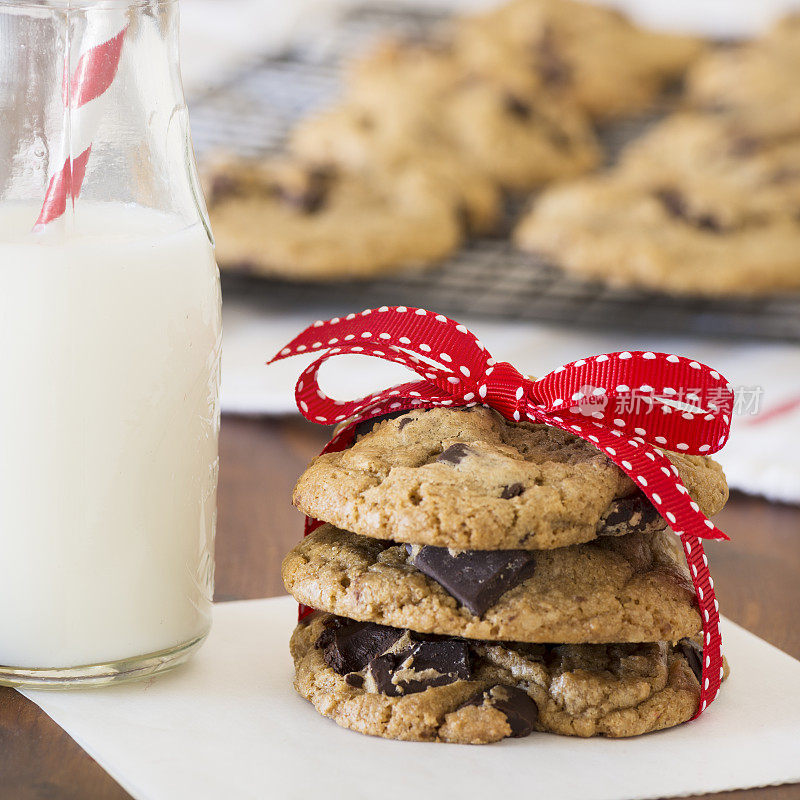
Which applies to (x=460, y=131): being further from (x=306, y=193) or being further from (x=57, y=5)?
(x=57, y=5)

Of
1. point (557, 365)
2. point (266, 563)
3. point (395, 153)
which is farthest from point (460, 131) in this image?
point (266, 563)

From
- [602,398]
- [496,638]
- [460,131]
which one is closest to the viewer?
[496,638]

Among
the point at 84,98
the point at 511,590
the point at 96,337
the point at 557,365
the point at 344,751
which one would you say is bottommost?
the point at 557,365

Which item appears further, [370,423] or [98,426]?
[370,423]

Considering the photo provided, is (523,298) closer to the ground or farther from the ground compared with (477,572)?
closer to the ground

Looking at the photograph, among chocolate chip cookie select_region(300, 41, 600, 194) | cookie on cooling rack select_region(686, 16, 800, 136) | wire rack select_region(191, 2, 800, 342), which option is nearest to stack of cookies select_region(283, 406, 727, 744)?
wire rack select_region(191, 2, 800, 342)

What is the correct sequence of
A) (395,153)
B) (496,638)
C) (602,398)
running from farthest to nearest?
(395,153) → (602,398) → (496,638)
